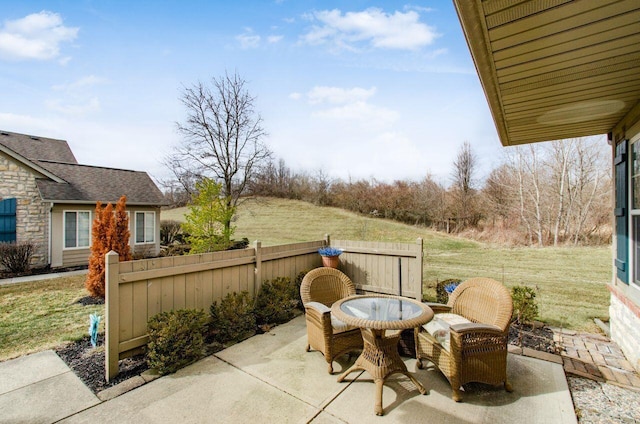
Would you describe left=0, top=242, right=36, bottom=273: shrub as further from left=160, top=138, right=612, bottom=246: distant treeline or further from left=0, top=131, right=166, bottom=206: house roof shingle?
left=160, top=138, right=612, bottom=246: distant treeline

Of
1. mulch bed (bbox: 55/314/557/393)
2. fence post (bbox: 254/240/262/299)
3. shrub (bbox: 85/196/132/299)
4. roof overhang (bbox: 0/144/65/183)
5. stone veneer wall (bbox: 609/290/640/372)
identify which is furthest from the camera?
roof overhang (bbox: 0/144/65/183)

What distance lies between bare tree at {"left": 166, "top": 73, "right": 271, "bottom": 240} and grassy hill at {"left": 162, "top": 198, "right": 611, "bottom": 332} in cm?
248

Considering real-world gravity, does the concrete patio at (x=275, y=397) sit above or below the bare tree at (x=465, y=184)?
below

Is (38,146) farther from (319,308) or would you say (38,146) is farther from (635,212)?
(635,212)

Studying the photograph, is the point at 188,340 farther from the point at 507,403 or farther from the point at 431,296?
the point at 431,296

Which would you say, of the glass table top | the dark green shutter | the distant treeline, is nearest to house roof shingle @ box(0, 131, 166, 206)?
the distant treeline

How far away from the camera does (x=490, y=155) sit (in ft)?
56.3

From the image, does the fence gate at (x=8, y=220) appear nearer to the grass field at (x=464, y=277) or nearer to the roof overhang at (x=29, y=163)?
the roof overhang at (x=29, y=163)

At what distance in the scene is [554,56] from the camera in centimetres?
212

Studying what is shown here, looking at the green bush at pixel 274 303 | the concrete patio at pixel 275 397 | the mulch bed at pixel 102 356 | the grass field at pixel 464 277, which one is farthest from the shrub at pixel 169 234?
the concrete patio at pixel 275 397

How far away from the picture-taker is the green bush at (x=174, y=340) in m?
2.95

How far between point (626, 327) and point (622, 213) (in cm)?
138

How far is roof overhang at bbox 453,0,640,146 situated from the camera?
5.42 ft

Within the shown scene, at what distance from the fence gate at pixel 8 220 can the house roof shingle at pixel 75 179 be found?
917 millimetres
